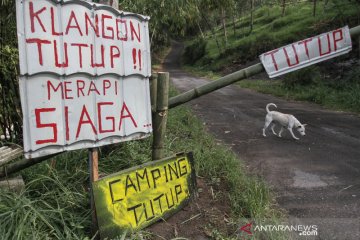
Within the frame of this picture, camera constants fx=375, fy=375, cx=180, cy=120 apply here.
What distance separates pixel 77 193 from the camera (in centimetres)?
293

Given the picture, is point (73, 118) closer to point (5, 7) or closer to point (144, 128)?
point (144, 128)

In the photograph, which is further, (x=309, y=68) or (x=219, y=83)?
(x=309, y=68)

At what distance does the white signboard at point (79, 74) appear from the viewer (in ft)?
7.51

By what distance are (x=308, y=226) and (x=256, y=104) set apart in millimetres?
7384

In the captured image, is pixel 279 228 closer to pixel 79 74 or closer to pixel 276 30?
pixel 79 74

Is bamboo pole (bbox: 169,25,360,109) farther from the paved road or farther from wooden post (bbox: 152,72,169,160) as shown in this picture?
the paved road

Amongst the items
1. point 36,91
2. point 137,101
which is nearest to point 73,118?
point 36,91

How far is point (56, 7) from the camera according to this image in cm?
236

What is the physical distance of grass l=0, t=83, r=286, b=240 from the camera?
2.53m

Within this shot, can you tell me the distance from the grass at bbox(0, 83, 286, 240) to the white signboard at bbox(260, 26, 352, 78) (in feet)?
4.00

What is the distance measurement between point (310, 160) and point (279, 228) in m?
2.24

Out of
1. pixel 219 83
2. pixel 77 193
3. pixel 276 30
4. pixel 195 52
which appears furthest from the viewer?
pixel 195 52

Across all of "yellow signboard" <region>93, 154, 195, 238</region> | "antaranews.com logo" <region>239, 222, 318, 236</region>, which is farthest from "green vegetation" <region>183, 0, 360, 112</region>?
"yellow signboard" <region>93, 154, 195, 238</region>

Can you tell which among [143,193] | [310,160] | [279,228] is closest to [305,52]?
[279,228]
